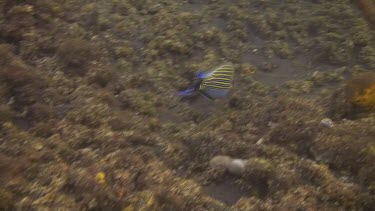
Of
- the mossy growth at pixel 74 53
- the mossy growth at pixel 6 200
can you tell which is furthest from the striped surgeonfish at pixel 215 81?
the mossy growth at pixel 6 200

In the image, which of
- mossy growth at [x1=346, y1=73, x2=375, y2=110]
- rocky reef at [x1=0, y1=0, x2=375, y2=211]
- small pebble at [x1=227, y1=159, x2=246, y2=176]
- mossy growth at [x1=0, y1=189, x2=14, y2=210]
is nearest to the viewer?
mossy growth at [x1=0, y1=189, x2=14, y2=210]

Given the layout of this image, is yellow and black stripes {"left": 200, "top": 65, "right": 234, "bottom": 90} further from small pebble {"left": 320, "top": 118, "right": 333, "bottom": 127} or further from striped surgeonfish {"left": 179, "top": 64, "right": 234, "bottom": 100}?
small pebble {"left": 320, "top": 118, "right": 333, "bottom": 127}

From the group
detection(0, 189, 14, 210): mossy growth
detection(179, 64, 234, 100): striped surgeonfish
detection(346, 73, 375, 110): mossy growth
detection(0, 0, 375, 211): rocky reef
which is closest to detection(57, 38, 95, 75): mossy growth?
detection(0, 0, 375, 211): rocky reef

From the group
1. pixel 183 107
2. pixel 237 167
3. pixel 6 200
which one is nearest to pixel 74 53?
pixel 183 107

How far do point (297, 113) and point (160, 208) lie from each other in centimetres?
243

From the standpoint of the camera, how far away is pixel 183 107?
5129 mm

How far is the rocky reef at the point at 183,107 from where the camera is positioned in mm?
3121

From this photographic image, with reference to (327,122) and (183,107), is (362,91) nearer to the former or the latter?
(327,122)

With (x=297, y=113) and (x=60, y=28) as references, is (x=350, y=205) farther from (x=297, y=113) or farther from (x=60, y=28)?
(x=60, y=28)

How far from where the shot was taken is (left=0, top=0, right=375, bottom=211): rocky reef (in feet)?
10.2

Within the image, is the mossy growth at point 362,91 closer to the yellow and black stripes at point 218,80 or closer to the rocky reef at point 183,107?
the rocky reef at point 183,107

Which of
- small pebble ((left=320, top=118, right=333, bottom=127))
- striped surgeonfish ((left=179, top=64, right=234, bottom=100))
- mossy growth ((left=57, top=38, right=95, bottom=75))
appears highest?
mossy growth ((left=57, top=38, right=95, bottom=75))

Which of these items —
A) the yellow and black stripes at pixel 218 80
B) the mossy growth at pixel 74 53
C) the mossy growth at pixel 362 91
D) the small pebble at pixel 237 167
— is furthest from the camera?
the mossy growth at pixel 74 53

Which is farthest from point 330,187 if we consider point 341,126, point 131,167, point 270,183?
point 131,167
